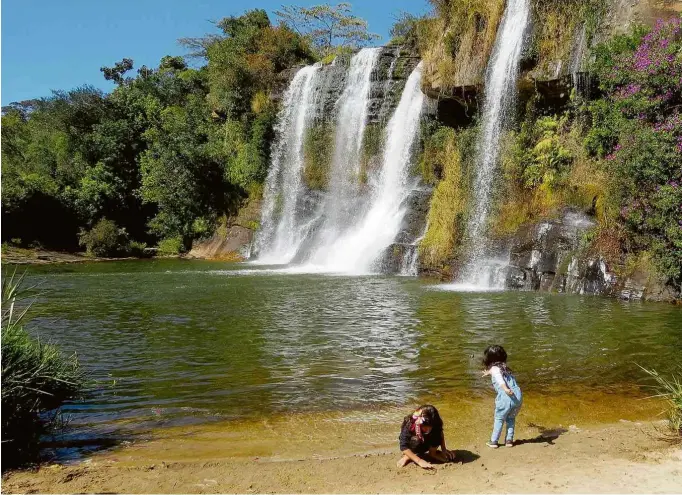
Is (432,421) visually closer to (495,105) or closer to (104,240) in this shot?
(495,105)

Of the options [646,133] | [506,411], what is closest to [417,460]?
[506,411]

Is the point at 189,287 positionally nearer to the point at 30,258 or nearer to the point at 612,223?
the point at 612,223

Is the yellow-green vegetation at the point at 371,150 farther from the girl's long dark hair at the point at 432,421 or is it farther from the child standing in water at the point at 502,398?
the girl's long dark hair at the point at 432,421

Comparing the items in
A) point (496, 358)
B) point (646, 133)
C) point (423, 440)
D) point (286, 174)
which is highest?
point (286, 174)

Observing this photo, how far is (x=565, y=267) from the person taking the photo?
1515cm

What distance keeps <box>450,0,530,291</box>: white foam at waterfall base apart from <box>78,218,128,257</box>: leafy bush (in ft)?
72.0

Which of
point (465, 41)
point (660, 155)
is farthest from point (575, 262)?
point (465, 41)

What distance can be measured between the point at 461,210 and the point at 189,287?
9.24 metres

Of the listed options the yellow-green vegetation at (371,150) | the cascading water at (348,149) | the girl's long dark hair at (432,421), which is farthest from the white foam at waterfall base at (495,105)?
the girl's long dark hair at (432,421)

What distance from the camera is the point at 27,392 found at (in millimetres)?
4988

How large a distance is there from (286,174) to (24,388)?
28199 millimetres

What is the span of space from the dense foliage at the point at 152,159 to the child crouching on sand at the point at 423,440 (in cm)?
2949

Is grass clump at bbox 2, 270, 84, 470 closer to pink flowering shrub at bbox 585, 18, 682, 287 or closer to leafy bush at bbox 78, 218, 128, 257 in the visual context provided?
pink flowering shrub at bbox 585, 18, 682, 287

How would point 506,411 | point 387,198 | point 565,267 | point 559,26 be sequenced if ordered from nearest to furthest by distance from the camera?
1. point 506,411
2. point 565,267
3. point 559,26
4. point 387,198
